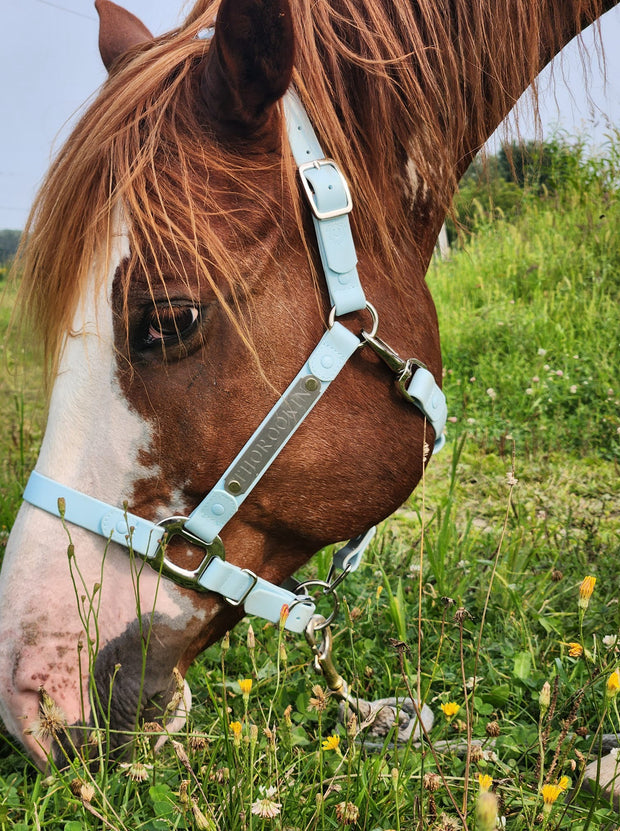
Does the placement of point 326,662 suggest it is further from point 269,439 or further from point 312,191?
point 312,191

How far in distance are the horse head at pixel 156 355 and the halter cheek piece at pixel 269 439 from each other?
0.07 feet

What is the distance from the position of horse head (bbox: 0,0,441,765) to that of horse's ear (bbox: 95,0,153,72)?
46 centimetres

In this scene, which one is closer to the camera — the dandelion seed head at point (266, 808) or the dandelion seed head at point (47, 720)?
the dandelion seed head at point (266, 808)

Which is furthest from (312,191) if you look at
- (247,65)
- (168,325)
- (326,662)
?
(326,662)

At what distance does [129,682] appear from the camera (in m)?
1.36

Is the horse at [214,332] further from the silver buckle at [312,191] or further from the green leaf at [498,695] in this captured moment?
the green leaf at [498,695]

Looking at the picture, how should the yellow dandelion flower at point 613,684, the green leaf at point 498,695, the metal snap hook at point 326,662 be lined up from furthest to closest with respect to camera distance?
1. the green leaf at point 498,695
2. the metal snap hook at point 326,662
3. the yellow dandelion flower at point 613,684

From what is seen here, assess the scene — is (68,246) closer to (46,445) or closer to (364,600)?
(46,445)

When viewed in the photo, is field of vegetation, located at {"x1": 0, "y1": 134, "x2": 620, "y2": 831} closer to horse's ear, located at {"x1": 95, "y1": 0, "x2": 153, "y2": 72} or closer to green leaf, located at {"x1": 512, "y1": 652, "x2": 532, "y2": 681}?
green leaf, located at {"x1": 512, "y1": 652, "x2": 532, "y2": 681}

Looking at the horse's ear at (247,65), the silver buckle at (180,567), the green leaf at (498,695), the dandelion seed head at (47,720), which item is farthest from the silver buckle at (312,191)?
the green leaf at (498,695)

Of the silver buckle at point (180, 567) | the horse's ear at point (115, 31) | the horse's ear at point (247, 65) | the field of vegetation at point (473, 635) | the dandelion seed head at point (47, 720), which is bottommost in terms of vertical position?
the field of vegetation at point (473, 635)

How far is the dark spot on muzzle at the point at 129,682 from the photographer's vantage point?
4.37 ft

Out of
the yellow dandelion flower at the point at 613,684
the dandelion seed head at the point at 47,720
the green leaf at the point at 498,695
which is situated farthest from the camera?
the green leaf at the point at 498,695

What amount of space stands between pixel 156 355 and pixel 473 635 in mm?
1303
